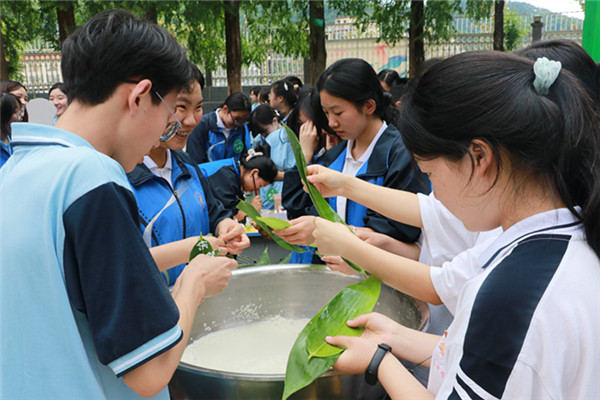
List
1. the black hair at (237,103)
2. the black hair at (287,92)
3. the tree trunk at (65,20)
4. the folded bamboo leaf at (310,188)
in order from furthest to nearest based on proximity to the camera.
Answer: the tree trunk at (65,20), the black hair at (287,92), the black hair at (237,103), the folded bamboo leaf at (310,188)

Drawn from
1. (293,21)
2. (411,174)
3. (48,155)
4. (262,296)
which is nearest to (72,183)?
(48,155)

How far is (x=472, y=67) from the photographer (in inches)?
35.7

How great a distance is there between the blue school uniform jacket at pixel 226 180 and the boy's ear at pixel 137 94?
2392mm

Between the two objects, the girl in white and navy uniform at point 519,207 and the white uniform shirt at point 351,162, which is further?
the white uniform shirt at point 351,162

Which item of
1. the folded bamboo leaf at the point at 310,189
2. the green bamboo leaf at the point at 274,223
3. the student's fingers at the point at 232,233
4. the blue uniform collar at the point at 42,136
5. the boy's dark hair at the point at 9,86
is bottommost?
the student's fingers at the point at 232,233

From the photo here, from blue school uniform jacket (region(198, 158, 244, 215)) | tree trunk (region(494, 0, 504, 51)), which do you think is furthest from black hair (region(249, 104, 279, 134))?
tree trunk (region(494, 0, 504, 51))

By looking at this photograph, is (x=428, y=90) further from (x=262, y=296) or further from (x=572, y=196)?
(x=262, y=296)

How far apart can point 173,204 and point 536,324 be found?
1549 millimetres

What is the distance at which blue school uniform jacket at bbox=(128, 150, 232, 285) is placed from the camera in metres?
1.93

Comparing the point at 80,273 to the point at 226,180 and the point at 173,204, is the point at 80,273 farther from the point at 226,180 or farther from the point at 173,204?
the point at 226,180

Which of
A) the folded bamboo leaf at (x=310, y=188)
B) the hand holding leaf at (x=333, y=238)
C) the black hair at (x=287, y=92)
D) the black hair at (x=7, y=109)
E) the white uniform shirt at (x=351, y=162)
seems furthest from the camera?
the black hair at (x=287, y=92)

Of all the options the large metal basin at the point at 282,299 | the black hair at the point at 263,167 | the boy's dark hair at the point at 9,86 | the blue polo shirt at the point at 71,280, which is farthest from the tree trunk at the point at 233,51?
the blue polo shirt at the point at 71,280

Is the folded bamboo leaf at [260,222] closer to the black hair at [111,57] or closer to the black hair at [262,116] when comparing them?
the black hair at [111,57]

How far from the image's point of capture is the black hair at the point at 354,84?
242cm
